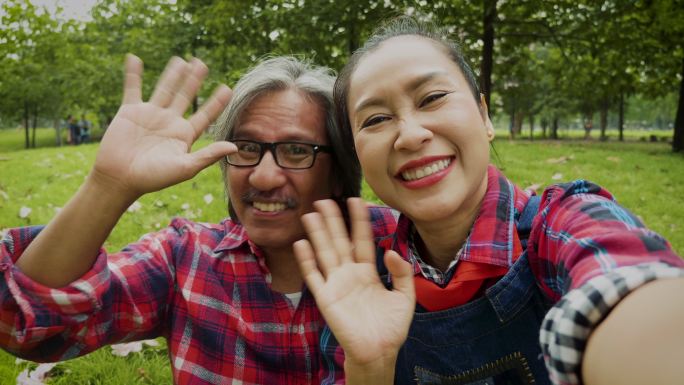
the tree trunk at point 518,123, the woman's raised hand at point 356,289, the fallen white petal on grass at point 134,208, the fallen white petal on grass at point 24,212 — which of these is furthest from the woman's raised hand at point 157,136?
the tree trunk at point 518,123

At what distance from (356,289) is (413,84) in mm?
657

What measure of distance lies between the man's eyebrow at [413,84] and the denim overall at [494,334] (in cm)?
52

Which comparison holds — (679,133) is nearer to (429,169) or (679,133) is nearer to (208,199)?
(208,199)

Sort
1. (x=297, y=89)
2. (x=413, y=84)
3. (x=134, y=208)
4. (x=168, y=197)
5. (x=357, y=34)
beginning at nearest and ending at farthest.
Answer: (x=413, y=84)
(x=297, y=89)
(x=134, y=208)
(x=168, y=197)
(x=357, y=34)

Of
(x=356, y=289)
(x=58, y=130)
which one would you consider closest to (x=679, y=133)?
(x=356, y=289)

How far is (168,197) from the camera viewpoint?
5309mm

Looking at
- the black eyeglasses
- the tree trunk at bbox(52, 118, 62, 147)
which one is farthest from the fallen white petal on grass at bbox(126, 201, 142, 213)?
the tree trunk at bbox(52, 118, 62, 147)

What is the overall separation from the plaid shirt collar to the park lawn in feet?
3.35

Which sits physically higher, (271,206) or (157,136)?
(157,136)

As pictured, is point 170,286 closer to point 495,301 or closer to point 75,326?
point 75,326

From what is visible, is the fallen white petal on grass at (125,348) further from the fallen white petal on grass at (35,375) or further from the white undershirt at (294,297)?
the white undershirt at (294,297)

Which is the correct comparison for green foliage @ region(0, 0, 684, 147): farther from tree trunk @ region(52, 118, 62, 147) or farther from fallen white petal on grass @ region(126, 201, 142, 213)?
tree trunk @ region(52, 118, 62, 147)

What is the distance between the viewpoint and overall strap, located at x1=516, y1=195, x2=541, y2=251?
4.96 feet

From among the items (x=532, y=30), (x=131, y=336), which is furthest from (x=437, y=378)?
(x=532, y=30)
